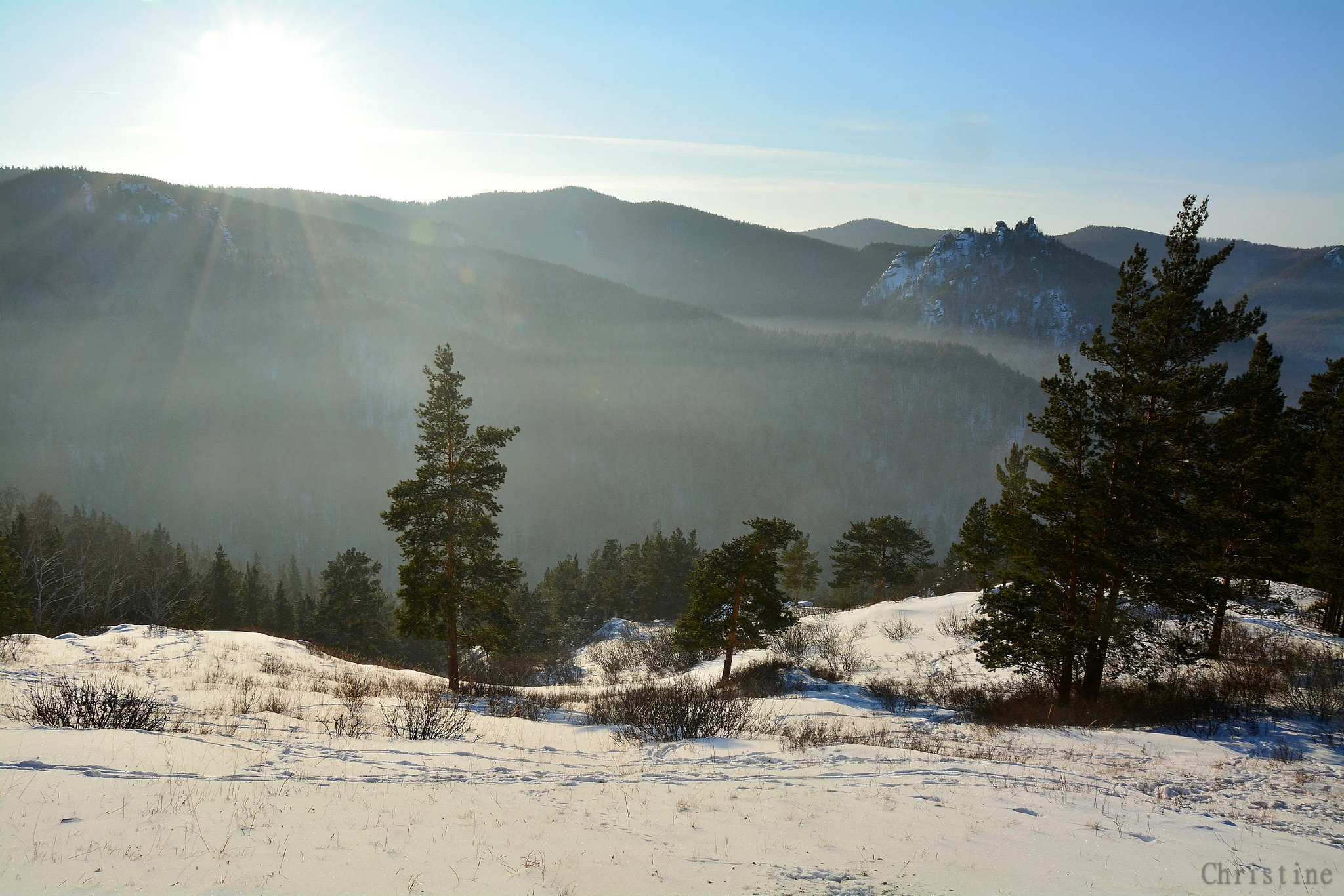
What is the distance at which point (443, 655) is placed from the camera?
49.4 metres

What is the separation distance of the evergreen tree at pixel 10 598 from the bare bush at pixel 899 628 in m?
34.8

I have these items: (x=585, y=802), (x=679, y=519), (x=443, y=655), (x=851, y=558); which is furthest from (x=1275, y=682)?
(x=679, y=519)

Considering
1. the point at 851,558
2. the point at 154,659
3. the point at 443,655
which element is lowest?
the point at 443,655

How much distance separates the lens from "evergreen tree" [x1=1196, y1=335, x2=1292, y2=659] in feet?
50.5

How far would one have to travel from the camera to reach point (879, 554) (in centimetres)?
4703

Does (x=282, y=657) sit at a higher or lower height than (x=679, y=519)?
higher

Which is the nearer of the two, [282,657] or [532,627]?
[282,657]

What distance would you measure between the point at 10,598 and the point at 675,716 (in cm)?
3169

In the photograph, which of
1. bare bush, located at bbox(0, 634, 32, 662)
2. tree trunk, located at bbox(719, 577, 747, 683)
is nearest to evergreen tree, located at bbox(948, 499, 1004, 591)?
tree trunk, located at bbox(719, 577, 747, 683)

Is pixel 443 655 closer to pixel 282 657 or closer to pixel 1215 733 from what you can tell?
pixel 282 657

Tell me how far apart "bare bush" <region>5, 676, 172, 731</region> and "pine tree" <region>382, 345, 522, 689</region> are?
32.2ft

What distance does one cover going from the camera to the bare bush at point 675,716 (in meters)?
10.7

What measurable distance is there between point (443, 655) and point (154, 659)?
115ft

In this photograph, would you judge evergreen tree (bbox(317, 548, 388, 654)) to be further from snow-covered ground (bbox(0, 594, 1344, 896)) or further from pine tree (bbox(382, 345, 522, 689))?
snow-covered ground (bbox(0, 594, 1344, 896))
